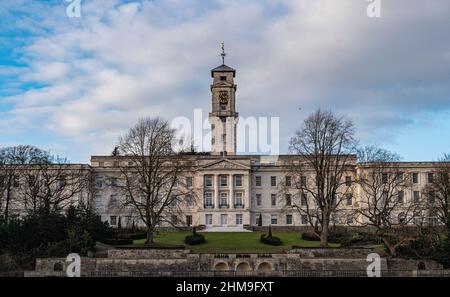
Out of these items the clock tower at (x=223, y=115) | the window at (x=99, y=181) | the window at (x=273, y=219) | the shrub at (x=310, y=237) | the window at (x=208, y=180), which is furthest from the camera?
the clock tower at (x=223, y=115)

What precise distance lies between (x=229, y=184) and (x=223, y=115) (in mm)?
9977

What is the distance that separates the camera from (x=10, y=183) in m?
58.5

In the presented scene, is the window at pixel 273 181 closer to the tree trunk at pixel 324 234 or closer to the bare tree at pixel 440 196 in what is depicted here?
the bare tree at pixel 440 196

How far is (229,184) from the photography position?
77.9 m

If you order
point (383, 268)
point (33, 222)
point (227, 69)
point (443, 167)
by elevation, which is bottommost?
point (383, 268)

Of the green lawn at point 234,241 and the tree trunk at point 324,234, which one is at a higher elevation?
the tree trunk at point 324,234

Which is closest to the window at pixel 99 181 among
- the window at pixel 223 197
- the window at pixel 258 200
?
the window at pixel 223 197

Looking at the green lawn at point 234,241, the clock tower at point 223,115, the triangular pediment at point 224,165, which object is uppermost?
the clock tower at point 223,115

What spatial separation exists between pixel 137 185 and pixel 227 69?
34395mm

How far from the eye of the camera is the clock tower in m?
81.8

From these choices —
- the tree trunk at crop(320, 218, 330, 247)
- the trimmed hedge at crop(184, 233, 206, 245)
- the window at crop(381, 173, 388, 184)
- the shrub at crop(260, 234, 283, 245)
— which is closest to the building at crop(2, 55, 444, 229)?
the window at crop(381, 173, 388, 184)

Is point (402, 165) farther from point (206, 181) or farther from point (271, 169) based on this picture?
point (206, 181)

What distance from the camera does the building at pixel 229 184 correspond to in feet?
253
